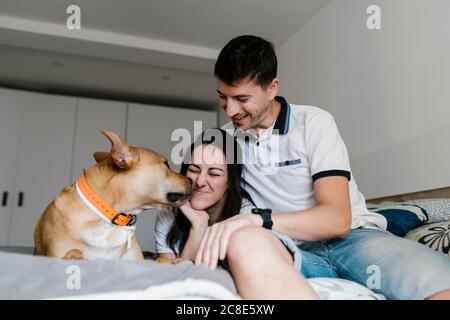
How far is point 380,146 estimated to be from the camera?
2145mm

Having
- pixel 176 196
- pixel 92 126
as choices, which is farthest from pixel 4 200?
pixel 176 196

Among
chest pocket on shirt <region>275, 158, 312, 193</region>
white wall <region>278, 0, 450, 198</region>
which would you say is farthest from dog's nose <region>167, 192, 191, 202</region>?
white wall <region>278, 0, 450, 198</region>

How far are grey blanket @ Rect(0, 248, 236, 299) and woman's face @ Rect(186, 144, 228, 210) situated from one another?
70 centimetres

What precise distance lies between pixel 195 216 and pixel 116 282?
74 centimetres

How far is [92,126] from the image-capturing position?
4520 mm

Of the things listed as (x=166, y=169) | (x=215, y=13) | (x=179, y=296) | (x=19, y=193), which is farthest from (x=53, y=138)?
(x=179, y=296)

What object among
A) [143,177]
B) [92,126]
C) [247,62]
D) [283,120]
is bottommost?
[143,177]

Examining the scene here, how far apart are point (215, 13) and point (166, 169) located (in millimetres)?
1939

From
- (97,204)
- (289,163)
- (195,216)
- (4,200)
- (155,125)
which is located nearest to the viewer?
(97,204)

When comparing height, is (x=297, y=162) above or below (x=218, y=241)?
above

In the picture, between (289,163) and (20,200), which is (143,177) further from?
(20,200)

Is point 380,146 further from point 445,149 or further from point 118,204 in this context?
point 118,204

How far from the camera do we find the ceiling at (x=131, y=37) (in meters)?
2.94

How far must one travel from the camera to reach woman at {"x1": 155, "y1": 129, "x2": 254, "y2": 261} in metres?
1.47
